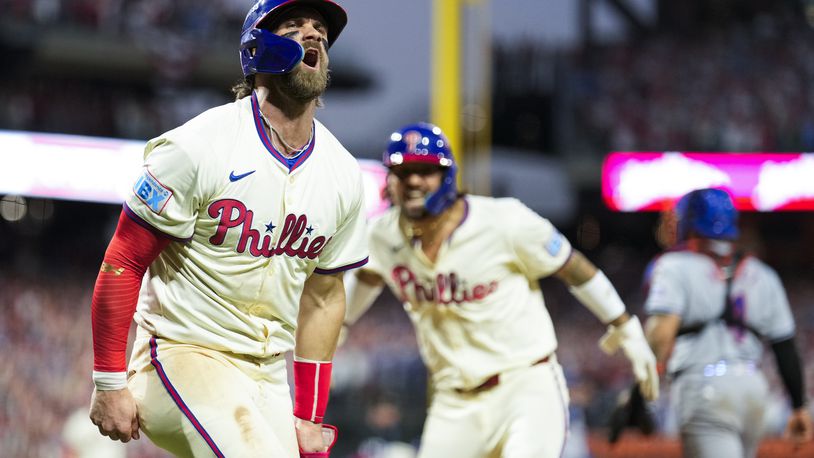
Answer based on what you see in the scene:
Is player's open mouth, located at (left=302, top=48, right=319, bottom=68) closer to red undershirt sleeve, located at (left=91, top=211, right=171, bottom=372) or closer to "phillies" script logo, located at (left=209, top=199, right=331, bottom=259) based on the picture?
"phillies" script logo, located at (left=209, top=199, right=331, bottom=259)

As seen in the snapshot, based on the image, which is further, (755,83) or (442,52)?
(755,83)

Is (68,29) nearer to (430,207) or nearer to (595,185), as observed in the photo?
(595,185)

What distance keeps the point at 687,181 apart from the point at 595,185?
2.94 m

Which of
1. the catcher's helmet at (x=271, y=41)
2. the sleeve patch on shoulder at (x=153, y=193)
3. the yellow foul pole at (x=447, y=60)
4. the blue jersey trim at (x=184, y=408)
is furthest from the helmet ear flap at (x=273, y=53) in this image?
the yellow foul pole at (x=447, y=60)

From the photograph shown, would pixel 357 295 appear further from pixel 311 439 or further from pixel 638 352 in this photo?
pixel 311 439

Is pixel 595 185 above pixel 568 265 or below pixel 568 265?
below

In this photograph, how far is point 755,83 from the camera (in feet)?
63.9

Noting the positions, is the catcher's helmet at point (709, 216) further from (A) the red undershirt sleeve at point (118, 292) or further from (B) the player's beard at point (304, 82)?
(A) the red undershirt sleeve at point (118, 292)

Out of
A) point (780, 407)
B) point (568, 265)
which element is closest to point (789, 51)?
point (780, 407)

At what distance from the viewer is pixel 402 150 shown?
4.72m

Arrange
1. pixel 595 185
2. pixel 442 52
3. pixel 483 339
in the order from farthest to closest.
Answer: pixel 595 185, pixel 442 52, pixel 483 339

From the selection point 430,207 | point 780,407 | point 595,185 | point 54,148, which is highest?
point 430,207

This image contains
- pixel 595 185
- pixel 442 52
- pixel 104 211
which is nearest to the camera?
pixel 442 52

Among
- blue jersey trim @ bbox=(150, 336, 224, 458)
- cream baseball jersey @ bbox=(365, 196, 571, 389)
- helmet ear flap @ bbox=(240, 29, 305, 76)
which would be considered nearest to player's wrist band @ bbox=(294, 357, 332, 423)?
blue jersey trim @ bbox=(150, 336, 224, 458)
